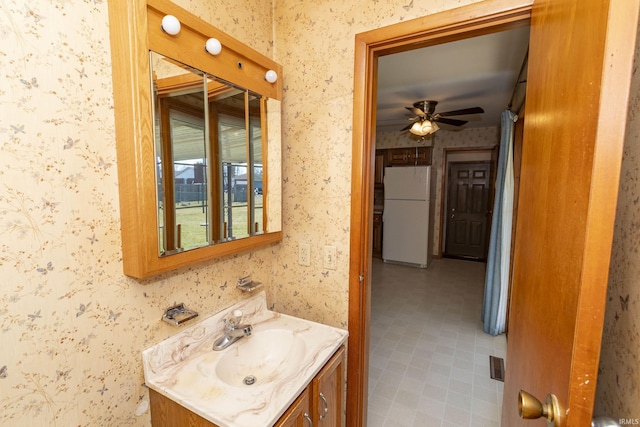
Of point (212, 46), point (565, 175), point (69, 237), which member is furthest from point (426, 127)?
point (69, 237)

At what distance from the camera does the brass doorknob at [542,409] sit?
1.72 ft

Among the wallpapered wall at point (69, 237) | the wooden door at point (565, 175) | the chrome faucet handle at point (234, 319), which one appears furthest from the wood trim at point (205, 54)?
the chrome faucet handle at point (234, 319)

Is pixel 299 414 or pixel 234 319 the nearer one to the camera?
pixel 299 414

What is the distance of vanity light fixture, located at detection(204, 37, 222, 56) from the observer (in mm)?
1029

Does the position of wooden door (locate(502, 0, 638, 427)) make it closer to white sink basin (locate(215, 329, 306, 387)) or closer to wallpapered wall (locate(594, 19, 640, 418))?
wallpapered wall (locate(594, 19, 640, 418))

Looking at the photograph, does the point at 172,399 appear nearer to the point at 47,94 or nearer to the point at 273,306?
the point at 273,306

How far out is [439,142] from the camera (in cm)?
539

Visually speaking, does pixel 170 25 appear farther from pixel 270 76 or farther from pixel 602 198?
pixel 602 198

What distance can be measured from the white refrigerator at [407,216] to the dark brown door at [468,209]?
833 millimetres

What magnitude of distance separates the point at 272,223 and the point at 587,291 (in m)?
1.17

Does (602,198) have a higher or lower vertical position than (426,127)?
lower

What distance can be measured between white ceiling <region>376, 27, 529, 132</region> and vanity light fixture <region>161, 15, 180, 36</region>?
5.88 feet

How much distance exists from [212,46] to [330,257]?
3.32 feet

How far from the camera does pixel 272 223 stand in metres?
1.42
